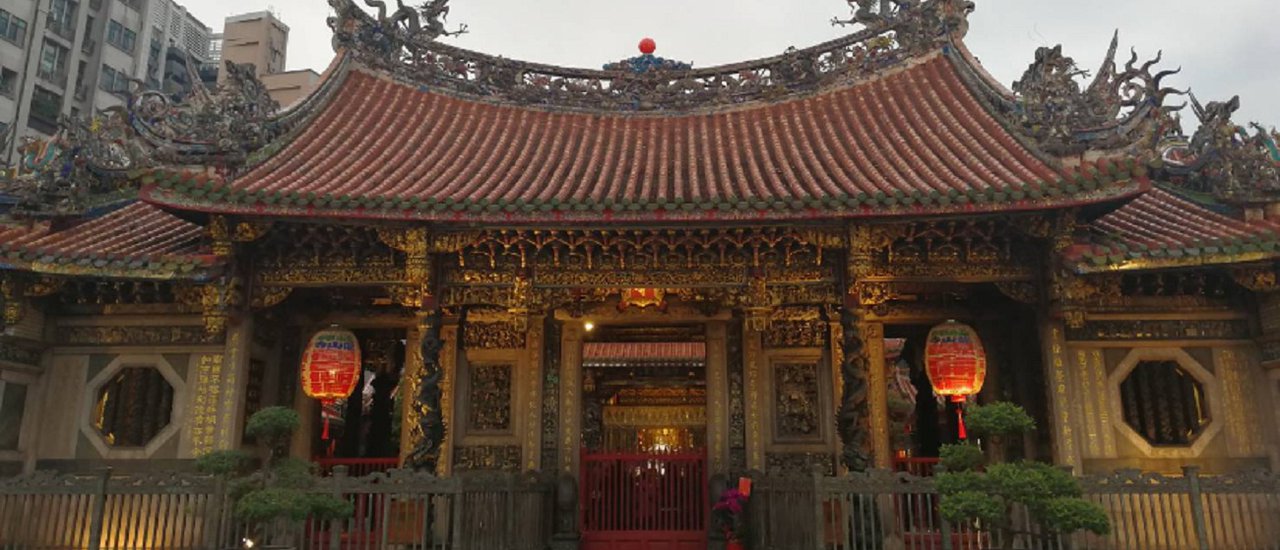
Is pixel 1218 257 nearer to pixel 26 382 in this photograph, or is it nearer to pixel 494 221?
pixel 494 221

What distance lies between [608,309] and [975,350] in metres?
4.69

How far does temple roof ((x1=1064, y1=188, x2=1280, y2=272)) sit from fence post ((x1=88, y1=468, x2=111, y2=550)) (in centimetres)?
997

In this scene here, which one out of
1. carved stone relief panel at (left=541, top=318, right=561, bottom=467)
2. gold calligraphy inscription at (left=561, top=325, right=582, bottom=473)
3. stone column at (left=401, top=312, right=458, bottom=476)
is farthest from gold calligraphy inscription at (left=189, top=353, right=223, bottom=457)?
gold calligraphy inscription at (left=561, top=325, right=582, bottom=473)

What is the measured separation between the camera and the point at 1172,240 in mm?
8445

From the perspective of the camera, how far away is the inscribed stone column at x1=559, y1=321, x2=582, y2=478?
10461 mm

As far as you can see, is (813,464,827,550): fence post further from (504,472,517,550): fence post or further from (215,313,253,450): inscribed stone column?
(215,313,253,450): inscribed stone column

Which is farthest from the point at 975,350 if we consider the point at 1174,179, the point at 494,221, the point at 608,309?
the point at 494,221

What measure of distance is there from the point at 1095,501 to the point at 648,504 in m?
4.93

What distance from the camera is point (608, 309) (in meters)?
11.0

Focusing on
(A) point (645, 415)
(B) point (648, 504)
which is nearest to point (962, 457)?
(B) point (648, 504)

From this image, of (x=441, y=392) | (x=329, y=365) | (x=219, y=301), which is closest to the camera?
(x=219, y=301)

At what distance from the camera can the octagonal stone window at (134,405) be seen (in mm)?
9648

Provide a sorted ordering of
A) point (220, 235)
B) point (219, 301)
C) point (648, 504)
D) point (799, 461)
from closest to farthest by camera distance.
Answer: point (220, 235), point (219, 301), point (648, 504), point (799, 461)

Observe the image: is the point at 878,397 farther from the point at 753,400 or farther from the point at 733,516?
the point at 733,516
